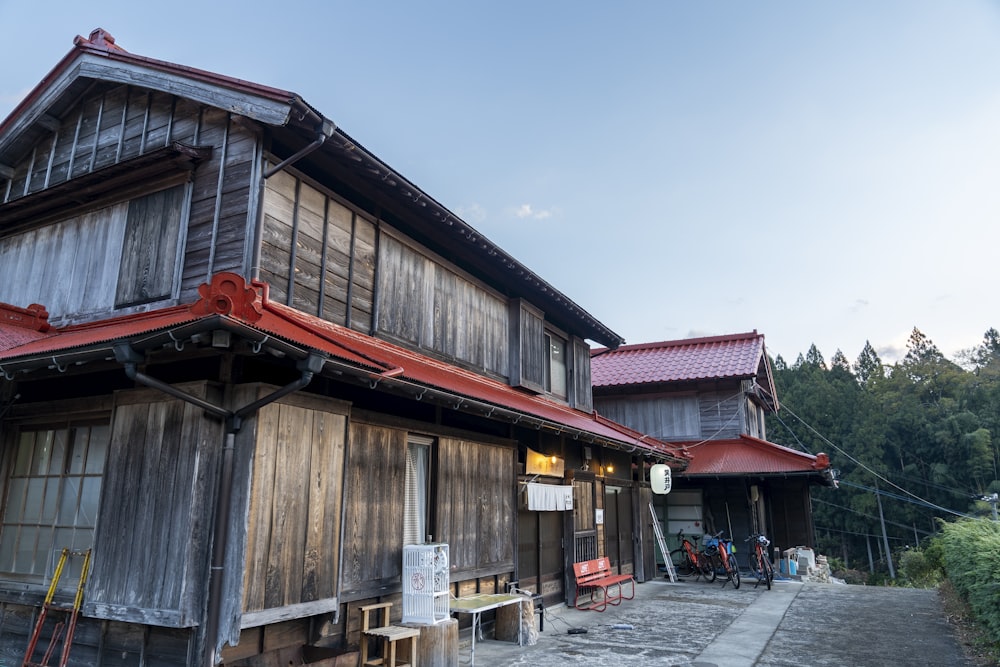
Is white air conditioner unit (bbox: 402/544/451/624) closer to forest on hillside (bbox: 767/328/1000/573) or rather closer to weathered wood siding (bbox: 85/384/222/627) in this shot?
weathered wood siding (bbox: 85/384/222/627)

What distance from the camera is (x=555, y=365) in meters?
13.6

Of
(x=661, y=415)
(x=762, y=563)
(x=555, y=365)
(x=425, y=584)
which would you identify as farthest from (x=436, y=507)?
(x=661, y=415)

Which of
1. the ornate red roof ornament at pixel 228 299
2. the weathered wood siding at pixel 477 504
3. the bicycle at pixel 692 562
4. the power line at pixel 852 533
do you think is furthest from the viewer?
the power line at pixel 852 533

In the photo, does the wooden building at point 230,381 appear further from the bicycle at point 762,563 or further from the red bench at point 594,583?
the bicycle at point 762,563

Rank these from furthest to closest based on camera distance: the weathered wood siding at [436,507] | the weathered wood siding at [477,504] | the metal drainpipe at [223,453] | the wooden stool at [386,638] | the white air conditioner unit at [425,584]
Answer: the weathered wood siding at [477,504]
the white air conditioner unit at [425,584]
the weathered wood siding at [436,507]
the wooden stool at [386,638]
the metal drainpipe at [223,453]

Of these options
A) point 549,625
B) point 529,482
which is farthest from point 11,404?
point 549,625

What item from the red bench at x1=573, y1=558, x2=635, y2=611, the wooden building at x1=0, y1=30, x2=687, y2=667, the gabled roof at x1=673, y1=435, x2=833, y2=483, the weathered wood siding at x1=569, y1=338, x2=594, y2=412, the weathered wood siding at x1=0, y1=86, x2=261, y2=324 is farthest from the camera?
the gabled roof at x1=673, y1=435, x2=833, y2=483

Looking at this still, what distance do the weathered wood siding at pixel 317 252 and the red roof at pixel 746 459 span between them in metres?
11.9

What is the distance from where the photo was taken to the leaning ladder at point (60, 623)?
5.34 metres

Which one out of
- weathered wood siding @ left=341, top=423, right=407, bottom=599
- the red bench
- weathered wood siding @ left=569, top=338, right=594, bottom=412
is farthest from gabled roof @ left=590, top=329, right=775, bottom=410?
weathered wood siding @ left=341, top=423, right=407, bottom=599

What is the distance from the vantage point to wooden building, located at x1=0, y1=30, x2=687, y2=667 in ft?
16.8

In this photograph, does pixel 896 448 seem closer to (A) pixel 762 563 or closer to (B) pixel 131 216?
(A) pixel 762 563

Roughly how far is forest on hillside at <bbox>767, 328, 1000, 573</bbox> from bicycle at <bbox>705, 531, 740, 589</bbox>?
73.3ft

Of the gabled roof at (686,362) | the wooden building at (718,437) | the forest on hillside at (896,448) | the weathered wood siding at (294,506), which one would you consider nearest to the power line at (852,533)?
the forest on hillside at (896,448)
